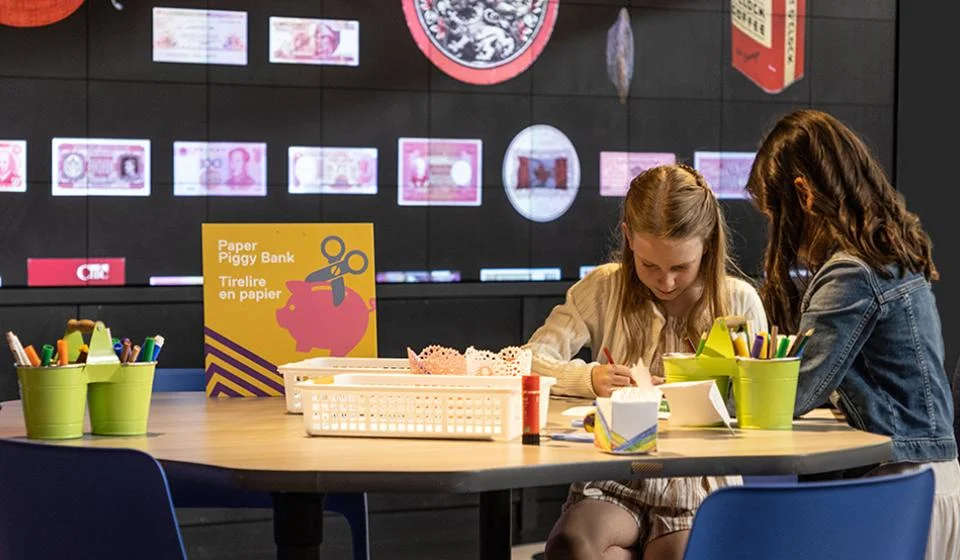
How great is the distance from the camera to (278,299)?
10.2 feet

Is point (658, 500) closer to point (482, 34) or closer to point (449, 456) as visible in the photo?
point (449, 456)

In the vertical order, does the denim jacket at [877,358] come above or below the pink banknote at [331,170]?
below

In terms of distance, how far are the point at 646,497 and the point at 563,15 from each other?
13.3 feet

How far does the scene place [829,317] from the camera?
260 cm

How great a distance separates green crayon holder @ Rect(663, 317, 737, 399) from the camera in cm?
252

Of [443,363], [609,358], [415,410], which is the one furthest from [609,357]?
[415,410]

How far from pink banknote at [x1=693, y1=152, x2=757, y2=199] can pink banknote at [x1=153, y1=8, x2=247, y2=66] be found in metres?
2.27

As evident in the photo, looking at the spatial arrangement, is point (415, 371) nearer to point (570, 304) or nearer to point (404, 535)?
point (570, 304)

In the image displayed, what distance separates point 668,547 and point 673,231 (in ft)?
2.38

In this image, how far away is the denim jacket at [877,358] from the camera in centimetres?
259

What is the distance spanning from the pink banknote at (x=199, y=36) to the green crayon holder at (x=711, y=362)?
3.79 metres

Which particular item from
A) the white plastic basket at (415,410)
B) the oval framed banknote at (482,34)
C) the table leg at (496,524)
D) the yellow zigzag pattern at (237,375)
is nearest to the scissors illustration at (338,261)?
the yellow zigzag pattern at (237,375)

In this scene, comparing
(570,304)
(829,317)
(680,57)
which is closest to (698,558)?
(829,317)

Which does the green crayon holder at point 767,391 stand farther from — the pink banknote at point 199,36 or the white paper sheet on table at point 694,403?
the pink banknote at point 199,36
